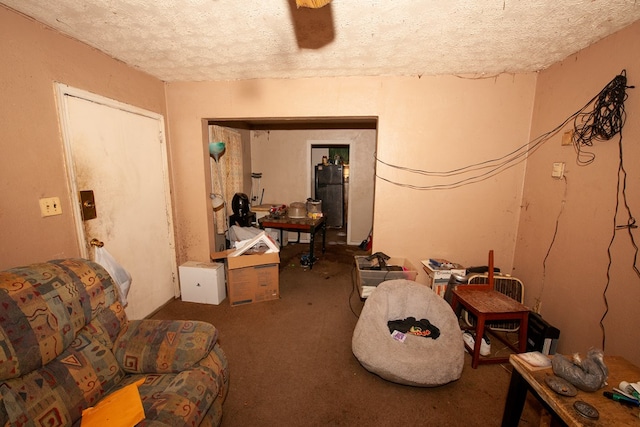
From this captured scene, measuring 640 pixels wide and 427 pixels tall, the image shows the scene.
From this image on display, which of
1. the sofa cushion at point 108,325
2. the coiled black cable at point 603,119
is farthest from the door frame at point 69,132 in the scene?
the coiled black cable at point 603,119

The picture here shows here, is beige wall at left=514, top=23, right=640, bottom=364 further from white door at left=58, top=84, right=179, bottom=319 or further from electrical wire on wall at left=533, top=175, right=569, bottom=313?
white door at left=58, top=84, right=179, bottom=319

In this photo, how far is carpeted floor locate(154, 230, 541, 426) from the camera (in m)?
1.62

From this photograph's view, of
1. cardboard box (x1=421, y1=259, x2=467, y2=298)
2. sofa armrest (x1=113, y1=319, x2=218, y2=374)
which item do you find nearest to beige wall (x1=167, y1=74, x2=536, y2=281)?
cardboard box (x1=421, y1=259, x2=467, y2=298)

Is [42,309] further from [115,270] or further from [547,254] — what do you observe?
[547,254]

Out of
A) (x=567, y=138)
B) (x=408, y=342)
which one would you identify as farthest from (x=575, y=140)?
(x=408, y=342)

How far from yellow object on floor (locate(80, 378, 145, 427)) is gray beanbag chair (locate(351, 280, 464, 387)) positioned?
1334 mm

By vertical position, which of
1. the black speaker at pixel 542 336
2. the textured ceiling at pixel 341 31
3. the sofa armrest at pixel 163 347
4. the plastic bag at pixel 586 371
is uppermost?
the textured ceiling at pixel 341 31

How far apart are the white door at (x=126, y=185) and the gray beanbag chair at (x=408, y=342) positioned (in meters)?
2.18

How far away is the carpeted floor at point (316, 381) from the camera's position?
162 cm

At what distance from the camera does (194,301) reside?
9.78 feet

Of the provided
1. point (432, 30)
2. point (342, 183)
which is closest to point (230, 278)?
point (432, 30)

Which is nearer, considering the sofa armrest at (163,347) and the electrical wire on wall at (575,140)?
the sofa armrest at (163,347)

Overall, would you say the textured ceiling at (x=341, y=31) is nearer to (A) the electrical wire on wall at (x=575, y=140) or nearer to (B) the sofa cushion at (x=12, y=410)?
(A) the electrical wire on wall at (x=575, y=140)

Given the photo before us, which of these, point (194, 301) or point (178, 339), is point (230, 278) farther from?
point (178, 339)
